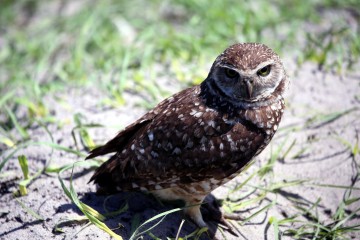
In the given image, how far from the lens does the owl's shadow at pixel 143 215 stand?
3.30 metres

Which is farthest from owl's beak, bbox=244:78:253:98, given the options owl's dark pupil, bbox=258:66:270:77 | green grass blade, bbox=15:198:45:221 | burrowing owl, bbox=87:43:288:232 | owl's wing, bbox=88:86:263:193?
green grass blade, bbox=15:198:45:221

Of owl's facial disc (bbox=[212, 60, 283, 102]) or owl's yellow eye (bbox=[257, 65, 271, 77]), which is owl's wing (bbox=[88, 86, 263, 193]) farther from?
owl's yellow eye (bbox=[257, 65, 271, 77])

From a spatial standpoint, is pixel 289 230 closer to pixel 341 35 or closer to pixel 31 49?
pixel 341 35

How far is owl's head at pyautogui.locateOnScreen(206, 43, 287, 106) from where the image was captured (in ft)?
10.3

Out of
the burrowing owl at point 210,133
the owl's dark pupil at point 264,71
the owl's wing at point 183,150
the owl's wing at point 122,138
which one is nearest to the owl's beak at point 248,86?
the burrowing owl at point 210,133

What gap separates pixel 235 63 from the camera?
3148 millimetres

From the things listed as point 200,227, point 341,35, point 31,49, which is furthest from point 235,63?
point 31,49

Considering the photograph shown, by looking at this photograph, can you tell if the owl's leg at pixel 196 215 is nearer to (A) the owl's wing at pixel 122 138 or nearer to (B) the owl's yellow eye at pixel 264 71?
(A) the owl's wing at pixel 122 138

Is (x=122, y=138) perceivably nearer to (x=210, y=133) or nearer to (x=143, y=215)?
(x=143, y=215)

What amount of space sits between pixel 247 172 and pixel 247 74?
3.60 feet

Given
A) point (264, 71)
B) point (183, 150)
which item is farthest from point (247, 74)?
point (183, 150)

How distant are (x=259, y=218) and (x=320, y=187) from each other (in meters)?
0.62

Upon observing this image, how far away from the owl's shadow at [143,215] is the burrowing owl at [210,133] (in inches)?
8.0

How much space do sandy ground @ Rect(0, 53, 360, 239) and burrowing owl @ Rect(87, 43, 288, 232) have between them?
1.01 feet
